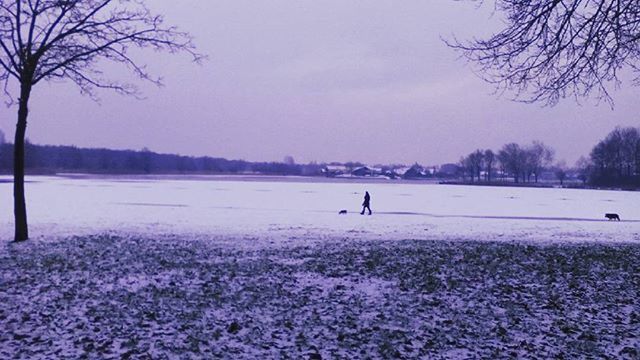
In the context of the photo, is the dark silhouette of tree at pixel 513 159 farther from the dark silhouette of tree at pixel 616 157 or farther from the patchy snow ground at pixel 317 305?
the patchy snow ground at pixel 317 305

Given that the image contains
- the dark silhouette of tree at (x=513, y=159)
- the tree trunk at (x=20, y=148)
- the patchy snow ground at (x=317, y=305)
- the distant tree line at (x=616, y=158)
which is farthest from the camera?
the dark silhouette of tree at (x=513, y=159)

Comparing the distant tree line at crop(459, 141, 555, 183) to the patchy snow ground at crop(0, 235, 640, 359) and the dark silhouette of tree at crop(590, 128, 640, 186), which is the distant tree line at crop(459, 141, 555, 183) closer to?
the dark silhouette of tree at crop(590, 128, 640, 186)

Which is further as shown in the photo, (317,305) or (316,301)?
(316,301)

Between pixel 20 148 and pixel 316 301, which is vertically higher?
pixel 20 148

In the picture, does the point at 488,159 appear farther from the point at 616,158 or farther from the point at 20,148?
the point at 20,148

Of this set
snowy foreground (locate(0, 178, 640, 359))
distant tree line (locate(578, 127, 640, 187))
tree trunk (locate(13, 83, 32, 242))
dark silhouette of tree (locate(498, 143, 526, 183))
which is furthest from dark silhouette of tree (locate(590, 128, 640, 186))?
tree trunk (locate(13, 83, 32, 242))

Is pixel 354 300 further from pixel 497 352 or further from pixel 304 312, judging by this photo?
pixel 497 352

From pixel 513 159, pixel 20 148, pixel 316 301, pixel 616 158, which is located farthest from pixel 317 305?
pixel 513 159

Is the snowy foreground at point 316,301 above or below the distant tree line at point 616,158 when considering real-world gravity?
below

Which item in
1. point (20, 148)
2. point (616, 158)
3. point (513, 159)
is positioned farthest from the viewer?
point (513, 159)

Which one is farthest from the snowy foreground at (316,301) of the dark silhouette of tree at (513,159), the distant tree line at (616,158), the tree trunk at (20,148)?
the dark silhouette of tree at (513,159)

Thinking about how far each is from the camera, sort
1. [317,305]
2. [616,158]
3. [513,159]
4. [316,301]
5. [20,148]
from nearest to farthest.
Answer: [317,305] < [316,301] < [20,148] < [616,158] < [513,159]

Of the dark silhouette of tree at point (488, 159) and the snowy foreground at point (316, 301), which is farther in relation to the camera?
the dark silhouette of tree at point (488, 159)

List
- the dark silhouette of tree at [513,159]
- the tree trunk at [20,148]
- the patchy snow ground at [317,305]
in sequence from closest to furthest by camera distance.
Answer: the patchy snow ground at [317,305]
the tree trunk at [20,148]
the dark silhouette of tree at [513,159]
